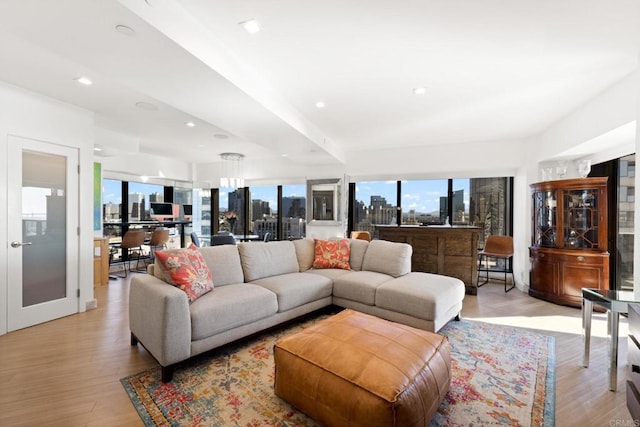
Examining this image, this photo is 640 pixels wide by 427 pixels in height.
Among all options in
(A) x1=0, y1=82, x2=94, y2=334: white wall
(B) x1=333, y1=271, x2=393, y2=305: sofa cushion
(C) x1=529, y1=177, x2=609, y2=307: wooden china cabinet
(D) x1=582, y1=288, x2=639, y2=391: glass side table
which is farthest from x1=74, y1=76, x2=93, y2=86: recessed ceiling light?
→ (C) x1=529, y1=177, x2=609, y2=307: wooden china cabinet

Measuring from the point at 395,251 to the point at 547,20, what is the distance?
2538mm

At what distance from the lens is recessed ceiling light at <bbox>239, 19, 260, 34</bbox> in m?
2.03

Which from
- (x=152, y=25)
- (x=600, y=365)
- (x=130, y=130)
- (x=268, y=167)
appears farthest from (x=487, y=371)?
(x=268, y=167)

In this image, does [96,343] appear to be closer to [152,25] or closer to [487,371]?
[152,25]

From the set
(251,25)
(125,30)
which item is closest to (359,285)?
(251,25)

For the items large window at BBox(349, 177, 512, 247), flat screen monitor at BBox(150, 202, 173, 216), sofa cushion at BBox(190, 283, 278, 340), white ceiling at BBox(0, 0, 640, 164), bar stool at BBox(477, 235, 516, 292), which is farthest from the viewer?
flat screen monitor at BBox(150, 202, 173, 216)

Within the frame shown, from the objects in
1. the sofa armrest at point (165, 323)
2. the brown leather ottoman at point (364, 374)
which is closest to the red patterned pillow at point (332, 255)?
the brown leather ottoman at point (364, 374)

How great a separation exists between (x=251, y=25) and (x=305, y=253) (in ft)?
9.02

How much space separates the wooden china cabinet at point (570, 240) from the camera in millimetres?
3785

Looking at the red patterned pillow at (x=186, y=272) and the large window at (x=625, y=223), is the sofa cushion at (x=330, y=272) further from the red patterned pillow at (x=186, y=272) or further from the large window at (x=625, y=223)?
the large window at (x=625, y=223)

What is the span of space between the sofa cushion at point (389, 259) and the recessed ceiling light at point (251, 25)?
9.10 ft

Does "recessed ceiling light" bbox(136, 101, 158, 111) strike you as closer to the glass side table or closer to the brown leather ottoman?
the brown leather ottoman

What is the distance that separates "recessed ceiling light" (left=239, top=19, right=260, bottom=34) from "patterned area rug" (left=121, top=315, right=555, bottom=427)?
2.55 metres

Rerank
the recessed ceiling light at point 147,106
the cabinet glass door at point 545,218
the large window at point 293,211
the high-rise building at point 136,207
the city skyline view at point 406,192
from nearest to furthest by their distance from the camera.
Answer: the recessed ceiling light at point 147,106
the cabinet glass door at point 545,218
the city skyline view at point 406,192
the high-rise building at point 136,207
the large window at point 293,211
